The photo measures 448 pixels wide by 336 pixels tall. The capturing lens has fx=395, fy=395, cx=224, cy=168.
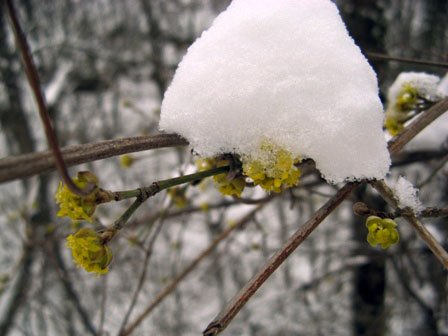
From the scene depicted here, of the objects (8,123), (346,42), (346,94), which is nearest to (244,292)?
(346,94)

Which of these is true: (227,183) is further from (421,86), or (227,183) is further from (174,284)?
(421,86)

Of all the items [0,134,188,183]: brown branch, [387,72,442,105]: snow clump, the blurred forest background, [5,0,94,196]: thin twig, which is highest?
[5,0,94,196]: thin twig

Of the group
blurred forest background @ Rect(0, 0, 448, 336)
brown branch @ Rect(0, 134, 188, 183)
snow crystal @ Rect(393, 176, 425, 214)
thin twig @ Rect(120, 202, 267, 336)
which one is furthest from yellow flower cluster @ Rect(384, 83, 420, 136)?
blurred forest background @ Rect(0, 0, 448, 336)

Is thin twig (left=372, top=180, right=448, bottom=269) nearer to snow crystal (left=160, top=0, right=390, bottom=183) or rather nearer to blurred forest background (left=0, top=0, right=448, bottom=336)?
snow crystal (left=160, top=0, right=390, bottom=183)

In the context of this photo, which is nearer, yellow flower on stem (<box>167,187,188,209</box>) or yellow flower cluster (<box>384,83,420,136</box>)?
yellow flower cluster (<box>384,83,420,136</box>)

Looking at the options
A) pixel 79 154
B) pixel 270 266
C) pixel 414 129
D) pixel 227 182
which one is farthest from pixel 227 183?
pixel 414 129

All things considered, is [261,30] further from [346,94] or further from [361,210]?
[361,210]
